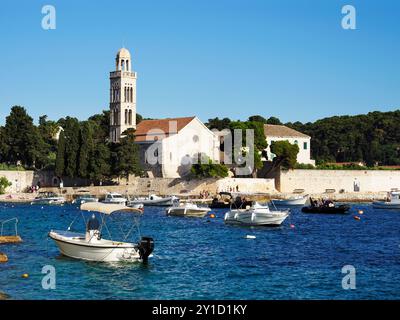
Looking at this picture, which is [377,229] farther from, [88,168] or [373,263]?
[88,168]

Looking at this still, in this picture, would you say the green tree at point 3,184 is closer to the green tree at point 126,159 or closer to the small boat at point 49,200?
the small boat at point 49,200

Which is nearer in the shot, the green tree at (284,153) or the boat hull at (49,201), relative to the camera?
the boat hull at (49,201)

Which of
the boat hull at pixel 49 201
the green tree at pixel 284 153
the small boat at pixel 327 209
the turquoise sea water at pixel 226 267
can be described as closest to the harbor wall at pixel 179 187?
the green tree at pixel 284 153

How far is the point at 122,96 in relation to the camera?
92312 mm

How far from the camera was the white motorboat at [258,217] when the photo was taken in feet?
144

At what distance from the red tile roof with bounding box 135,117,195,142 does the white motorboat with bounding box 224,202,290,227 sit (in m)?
38.9

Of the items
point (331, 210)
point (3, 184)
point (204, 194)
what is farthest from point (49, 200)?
point (331, 210)

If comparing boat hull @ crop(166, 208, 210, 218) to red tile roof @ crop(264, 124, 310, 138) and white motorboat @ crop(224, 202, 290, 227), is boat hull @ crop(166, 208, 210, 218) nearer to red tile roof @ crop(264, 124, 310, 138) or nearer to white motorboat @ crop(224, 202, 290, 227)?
white motorboat @ crop(224, 202, 290, 227)

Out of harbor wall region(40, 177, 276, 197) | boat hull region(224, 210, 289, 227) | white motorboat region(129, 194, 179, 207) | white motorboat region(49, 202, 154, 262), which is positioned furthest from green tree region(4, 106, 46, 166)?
white motorboat region(49, 202, 154, 262)

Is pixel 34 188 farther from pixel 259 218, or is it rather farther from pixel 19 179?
pixel 259 218

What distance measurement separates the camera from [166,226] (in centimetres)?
4556

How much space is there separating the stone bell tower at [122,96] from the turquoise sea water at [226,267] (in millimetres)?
50140

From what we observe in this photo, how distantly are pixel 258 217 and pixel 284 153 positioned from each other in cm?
3862

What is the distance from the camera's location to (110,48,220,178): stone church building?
82938 mm
